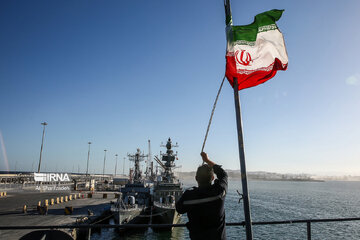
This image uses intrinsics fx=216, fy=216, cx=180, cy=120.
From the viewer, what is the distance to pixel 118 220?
3005 centimetres

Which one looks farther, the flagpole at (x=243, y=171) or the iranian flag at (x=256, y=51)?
the iranian flag at (x=256, y=51)

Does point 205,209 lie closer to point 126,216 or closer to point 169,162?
point 126,216

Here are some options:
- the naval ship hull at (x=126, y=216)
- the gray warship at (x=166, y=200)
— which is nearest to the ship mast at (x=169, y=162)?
the gray warship at (x=166, y=200)

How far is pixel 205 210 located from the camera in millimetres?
2932

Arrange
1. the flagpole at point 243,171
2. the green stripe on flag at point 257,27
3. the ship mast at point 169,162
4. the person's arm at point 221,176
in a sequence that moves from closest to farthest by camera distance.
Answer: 1. the person's arm at point 221,176
2. the flagpole at point 243,171
3. the green stripe on flag at point 257,27
4. the ship mast at point 169,162

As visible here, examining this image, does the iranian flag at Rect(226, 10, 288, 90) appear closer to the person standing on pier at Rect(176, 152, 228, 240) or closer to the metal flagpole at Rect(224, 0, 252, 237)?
the metal flagpole at Rect(224, 0, 252, 237)

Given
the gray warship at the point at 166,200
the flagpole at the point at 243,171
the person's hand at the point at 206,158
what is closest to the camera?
the flagpole at the point at 243,171

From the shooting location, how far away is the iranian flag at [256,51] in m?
4.79

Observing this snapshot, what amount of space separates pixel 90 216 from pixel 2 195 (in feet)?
92.6

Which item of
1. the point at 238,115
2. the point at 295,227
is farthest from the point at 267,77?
the point at 295,227

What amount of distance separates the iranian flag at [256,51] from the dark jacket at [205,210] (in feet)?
9.00

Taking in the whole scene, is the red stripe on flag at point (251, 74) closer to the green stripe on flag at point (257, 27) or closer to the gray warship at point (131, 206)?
the green stripe on flag at point (257, 27)

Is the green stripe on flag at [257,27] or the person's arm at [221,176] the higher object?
the green stripe on flag at [257,27]

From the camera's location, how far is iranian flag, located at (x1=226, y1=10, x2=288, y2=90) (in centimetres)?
479
